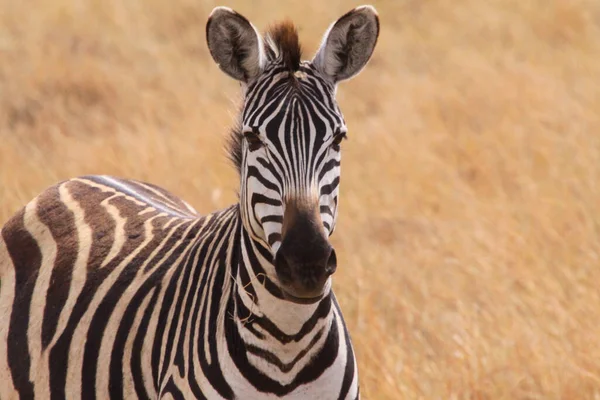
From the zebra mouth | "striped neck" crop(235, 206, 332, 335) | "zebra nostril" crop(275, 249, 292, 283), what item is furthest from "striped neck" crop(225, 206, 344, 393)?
"zebra nostril" crop(275, 249, 292, 283)

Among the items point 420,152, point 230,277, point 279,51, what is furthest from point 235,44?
point 420,152

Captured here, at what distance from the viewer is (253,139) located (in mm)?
3553

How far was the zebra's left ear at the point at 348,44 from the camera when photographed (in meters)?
3.77

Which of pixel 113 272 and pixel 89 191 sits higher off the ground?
pixel 89 191

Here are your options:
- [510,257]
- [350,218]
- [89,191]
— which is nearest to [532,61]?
[350,218]

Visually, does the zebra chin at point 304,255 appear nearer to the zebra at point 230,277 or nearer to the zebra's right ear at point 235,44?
the zebra at point 230,277

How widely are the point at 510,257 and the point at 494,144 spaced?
2458 mm

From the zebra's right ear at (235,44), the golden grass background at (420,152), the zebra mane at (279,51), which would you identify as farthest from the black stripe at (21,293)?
the zebra's right ear at (235,44)

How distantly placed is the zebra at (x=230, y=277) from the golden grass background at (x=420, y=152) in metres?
0.47

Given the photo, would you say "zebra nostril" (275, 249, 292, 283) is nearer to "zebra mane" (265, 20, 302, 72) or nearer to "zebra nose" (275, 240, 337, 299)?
"zebra nose" (275, 240, 337, 299)

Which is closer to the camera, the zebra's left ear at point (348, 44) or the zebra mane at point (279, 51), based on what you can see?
the zebra mane at point (279, 51)

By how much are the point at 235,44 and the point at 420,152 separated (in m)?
5.64

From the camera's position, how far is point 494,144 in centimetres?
951

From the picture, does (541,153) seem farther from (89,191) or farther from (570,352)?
(89,191)
